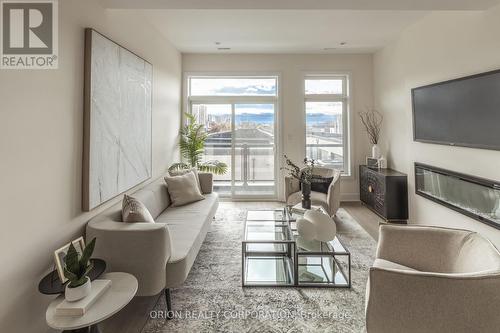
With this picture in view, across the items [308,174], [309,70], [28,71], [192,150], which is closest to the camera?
[28,71]

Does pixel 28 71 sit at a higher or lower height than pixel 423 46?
lower

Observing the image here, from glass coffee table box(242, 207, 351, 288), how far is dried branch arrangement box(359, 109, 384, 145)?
309 cm

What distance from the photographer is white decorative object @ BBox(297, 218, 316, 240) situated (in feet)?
8.03

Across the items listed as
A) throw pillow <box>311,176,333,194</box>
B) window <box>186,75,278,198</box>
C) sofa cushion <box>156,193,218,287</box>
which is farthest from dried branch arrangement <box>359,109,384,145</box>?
sofa cushion <box>156,193,218,287</box>

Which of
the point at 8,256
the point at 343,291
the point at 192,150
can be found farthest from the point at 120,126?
the point at 343,291

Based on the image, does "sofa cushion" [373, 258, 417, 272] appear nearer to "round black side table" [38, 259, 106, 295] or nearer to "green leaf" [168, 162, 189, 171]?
"round black side table" [38, 259, 106, 295]

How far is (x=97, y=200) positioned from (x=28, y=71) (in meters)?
1.08

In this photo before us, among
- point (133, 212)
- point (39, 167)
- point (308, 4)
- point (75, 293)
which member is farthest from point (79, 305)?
point (308, 4)

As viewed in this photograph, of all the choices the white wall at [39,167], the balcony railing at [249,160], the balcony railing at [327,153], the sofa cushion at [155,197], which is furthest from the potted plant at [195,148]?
the white wall at [39,167]

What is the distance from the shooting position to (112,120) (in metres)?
2.46

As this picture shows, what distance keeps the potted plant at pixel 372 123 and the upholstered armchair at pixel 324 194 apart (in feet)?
4.64

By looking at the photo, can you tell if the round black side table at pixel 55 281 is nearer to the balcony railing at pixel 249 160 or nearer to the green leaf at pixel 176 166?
the green leaf at pixel 176 166

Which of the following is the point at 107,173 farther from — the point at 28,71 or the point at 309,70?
the point at 309,70

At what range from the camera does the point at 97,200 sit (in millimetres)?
2227
